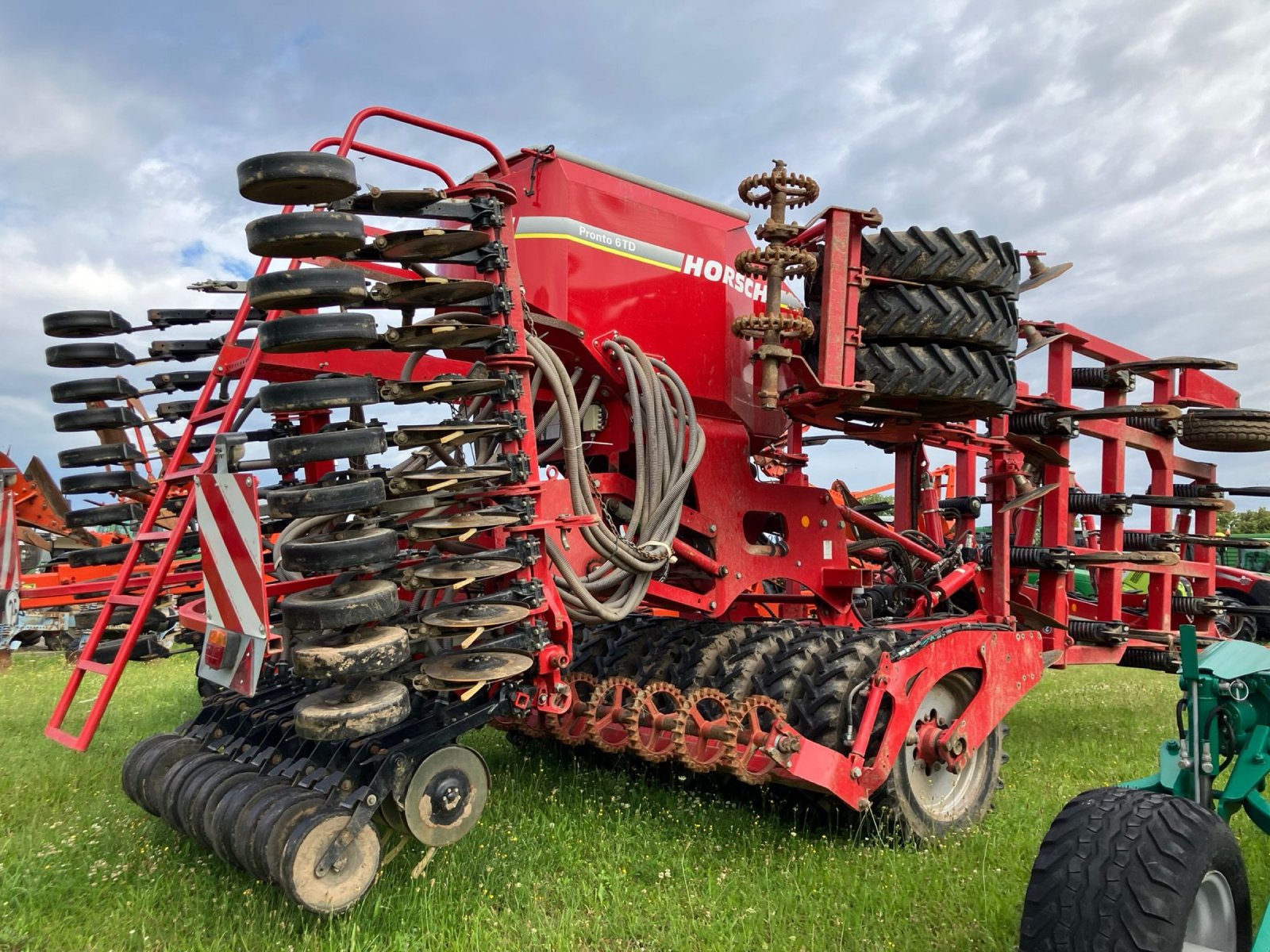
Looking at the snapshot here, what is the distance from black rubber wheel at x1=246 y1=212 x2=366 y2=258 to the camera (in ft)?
9.57

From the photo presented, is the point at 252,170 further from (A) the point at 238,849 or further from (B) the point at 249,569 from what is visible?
(A) the point at 238,849

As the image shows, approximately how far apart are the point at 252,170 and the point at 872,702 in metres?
2.95

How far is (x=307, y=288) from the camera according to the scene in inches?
115

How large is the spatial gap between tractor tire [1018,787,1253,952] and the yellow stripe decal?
9.99 feet

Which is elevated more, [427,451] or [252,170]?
[252,170]

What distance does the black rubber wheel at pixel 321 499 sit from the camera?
2.86 meters

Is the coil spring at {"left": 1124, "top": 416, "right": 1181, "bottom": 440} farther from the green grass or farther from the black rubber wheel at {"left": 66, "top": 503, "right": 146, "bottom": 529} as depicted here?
the black rubber wheel at {"left": 66, "top": 503, "right": 146, "bottom": 529}

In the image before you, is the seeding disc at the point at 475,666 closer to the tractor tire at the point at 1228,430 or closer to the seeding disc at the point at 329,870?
the seeding disc at the point at 329,870

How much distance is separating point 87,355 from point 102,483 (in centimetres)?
59

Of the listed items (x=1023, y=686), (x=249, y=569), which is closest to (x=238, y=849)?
(x=249, y=569)

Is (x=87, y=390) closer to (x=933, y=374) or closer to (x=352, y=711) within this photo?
(x=352, y=711)

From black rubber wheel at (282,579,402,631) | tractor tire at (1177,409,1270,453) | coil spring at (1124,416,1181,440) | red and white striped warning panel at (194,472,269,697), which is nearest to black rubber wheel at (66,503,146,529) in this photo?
red and white striped warning panel at (194,472,269,697)

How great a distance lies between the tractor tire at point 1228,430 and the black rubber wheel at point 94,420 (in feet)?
21.7

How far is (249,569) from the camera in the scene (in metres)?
3.17
